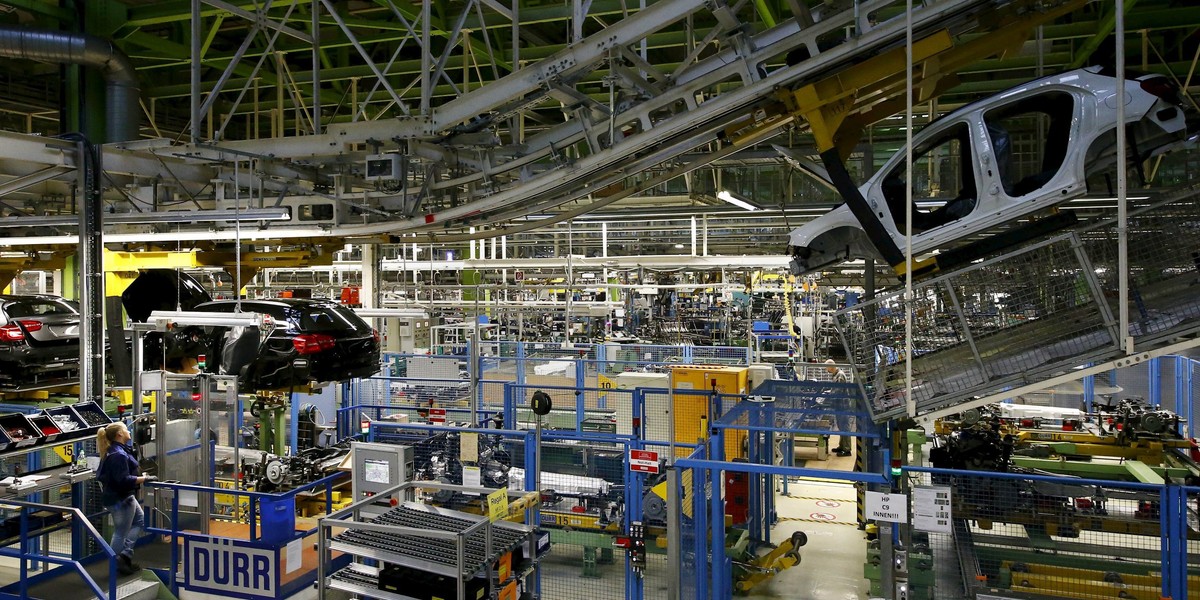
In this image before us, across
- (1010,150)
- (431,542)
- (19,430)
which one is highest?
(1010,150)

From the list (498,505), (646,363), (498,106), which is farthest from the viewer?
(646,363)

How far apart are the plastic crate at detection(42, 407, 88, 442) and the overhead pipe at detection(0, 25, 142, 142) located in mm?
3366

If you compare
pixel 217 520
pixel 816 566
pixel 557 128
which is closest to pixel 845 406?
pixel 816 566

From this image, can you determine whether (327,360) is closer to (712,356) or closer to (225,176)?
(225,176)

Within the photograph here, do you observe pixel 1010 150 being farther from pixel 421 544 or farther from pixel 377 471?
pixel 377 471

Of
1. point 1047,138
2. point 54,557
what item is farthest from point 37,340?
point 1047,138

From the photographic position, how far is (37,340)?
1069 cm

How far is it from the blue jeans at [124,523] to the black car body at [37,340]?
481 centimetres

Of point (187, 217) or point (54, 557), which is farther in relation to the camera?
point (187, 217)

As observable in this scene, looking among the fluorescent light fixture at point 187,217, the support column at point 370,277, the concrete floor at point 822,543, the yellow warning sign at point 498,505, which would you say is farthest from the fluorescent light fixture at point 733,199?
the yellow warning sign at point 498,505

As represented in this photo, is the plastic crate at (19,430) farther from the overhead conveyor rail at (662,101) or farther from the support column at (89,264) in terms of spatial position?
the overhead conveyor rail at (662,101)

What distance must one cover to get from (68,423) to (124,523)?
132 centimetres

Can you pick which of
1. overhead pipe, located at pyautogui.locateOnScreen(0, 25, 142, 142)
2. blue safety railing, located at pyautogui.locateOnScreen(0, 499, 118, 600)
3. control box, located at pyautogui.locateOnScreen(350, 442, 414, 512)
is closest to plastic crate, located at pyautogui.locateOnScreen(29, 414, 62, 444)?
blue safety railing, located at pyautogui.locateOnScreen(0, 499, 118, 600)

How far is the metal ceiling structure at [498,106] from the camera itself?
6039 mm
